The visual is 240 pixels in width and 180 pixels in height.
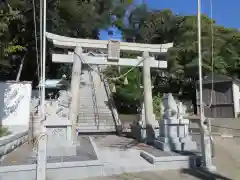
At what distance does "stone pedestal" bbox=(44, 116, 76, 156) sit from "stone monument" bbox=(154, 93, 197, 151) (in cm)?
324

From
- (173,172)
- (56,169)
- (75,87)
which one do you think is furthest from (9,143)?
(173,172)

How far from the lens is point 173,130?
9.71m

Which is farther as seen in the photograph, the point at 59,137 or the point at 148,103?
the point at 148,103

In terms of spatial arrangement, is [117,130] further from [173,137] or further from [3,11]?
[3,11]

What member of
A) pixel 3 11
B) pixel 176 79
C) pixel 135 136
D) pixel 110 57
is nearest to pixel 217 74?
pixel 176 79

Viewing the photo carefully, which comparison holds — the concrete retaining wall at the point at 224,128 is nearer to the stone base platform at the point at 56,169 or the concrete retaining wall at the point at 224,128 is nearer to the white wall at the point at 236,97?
the white wall at the point at 236,97

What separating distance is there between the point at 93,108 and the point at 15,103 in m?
5.93

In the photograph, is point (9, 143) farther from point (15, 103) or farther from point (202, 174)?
point (15, 103)

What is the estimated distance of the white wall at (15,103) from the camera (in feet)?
49.2

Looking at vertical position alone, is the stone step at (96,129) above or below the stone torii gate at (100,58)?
below

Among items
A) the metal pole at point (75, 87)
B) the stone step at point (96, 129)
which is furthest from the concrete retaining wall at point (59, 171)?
the stone step at point (96, 129)

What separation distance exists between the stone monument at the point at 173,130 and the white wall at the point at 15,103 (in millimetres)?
8580

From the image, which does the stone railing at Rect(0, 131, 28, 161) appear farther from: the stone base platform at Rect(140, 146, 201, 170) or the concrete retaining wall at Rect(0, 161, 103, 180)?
the stone base platform at Rect(140, 146, 201, 170)

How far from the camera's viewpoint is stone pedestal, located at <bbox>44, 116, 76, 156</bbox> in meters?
8.58
